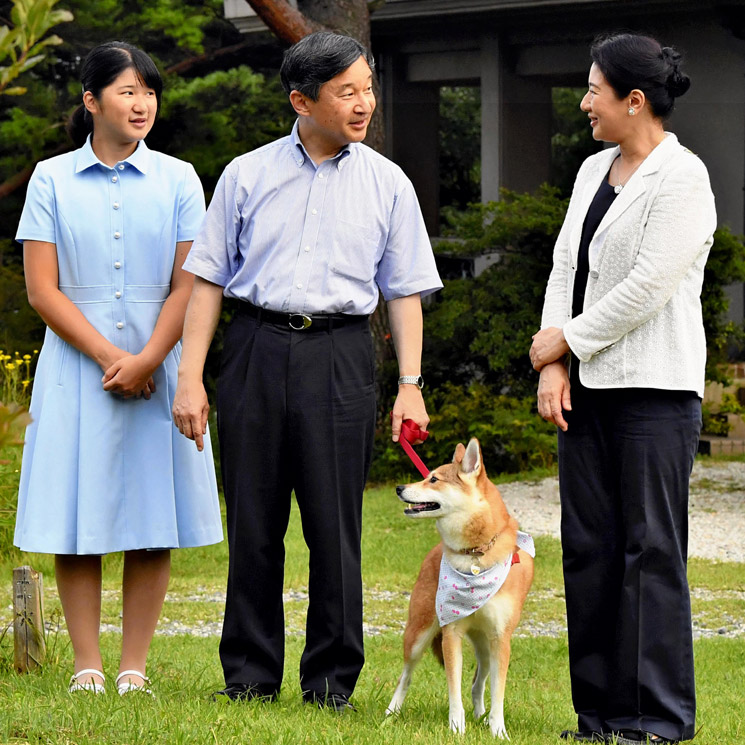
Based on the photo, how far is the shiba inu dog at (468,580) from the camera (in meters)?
3.83

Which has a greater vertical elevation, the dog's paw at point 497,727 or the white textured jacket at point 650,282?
the white textured jacket at point 650,282

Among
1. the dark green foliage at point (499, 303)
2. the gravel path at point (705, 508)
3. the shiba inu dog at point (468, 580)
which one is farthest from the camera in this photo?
the dark green foliage at point (499, 303)

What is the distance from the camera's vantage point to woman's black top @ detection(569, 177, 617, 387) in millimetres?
3484

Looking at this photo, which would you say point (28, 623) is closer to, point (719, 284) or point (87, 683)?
point (87, 683)

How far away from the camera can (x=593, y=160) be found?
12.0ft

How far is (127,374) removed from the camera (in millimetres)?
3748

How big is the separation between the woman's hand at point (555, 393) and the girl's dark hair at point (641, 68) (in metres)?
0.82

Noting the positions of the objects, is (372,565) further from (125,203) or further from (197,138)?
(197,138)

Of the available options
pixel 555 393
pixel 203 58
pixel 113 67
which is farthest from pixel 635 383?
pixel 203 58

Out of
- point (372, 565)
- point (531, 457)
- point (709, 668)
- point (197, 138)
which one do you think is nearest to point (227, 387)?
point (709, 668)

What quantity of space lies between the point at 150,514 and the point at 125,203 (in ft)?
3.48

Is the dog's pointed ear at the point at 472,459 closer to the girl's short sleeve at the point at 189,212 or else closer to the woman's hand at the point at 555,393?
the woman's hand at the point at 555,393

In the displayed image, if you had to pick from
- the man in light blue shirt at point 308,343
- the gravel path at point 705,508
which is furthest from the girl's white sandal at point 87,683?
the gravel path at point 705,508

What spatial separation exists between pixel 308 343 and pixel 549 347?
0.74 m
